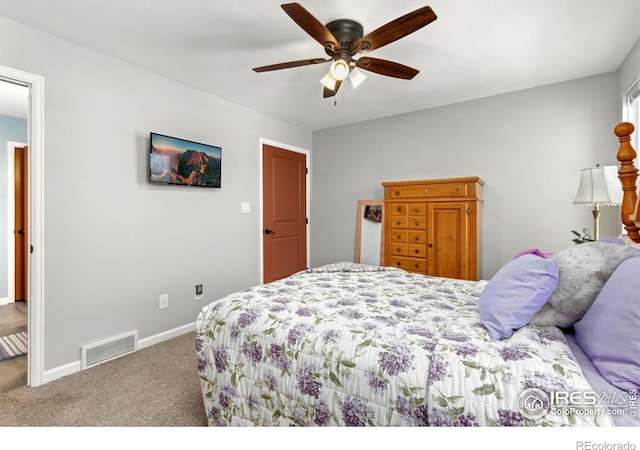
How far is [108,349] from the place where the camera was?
8.23 feet

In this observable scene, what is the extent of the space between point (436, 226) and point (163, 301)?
2.77 m

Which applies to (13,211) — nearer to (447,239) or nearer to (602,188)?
(447,239)

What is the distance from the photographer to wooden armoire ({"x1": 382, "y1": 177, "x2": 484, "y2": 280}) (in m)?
3.12

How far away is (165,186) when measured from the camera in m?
2.92

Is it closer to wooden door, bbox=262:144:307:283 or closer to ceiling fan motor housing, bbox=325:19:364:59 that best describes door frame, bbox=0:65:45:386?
→ ceiling fan motor housing, bbox=325:19:364:59

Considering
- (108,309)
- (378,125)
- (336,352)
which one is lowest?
(108,309)

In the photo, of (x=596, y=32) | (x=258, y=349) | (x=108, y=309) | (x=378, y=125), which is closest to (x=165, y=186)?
(x=108, y=309)

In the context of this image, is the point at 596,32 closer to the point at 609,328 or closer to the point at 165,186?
the point at 609,328

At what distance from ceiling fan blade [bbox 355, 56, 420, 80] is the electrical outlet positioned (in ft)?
8.41

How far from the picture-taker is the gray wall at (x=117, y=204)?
7.32 ft

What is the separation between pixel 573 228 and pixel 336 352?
298cm

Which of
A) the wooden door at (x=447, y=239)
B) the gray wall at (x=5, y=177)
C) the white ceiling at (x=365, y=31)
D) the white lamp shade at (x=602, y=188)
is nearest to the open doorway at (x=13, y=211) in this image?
the gray wall at (x=5, y=177)

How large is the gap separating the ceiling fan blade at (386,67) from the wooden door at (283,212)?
205 centimetres
